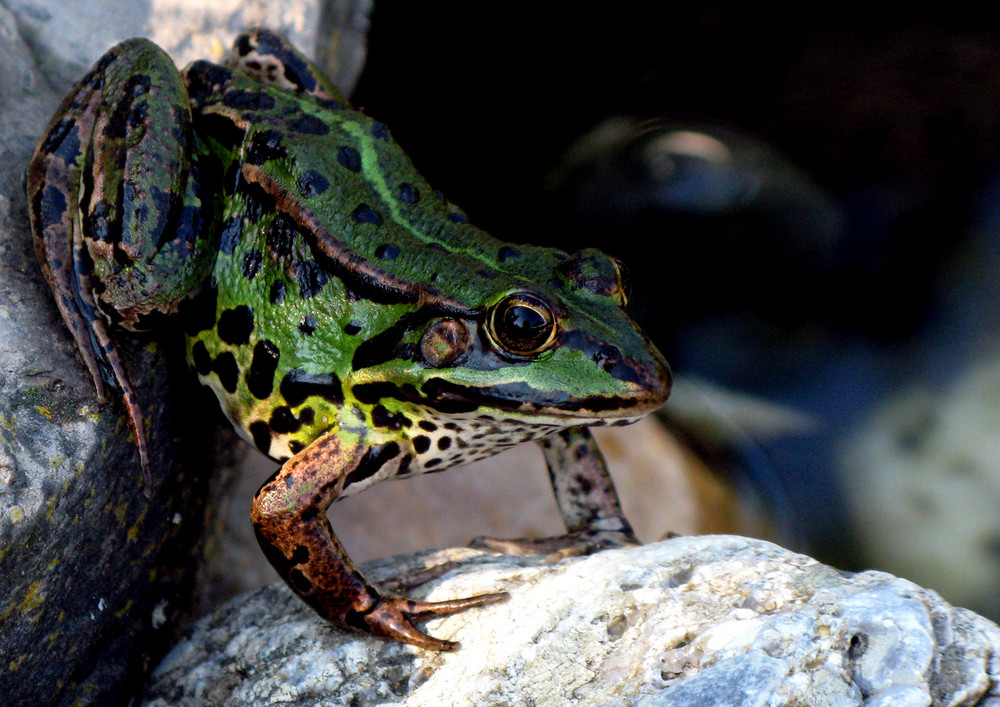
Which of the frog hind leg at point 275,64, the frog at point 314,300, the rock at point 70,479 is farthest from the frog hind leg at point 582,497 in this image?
the frog hind leg at point 275,64

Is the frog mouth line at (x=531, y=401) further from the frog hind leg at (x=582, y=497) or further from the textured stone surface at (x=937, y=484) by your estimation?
the textured stone surface at (x=937, y=484)

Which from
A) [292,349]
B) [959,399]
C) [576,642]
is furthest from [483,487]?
[959,399]

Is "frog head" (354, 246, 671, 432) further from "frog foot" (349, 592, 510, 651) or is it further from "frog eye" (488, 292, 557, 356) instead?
"frog foot" (349, 592, 510, 651)

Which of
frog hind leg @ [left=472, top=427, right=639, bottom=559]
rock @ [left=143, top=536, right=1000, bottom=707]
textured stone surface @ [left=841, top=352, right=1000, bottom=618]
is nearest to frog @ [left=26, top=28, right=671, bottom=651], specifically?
rock @ [left=143, top=536, right=1000, bottom=707]

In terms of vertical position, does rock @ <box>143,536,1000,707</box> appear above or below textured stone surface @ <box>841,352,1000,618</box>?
above

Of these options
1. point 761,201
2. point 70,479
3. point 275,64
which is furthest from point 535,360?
point 761,201

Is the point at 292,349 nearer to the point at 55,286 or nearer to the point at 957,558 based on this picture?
the point at 55,286

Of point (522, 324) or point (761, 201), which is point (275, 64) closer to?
point (522, 324)
